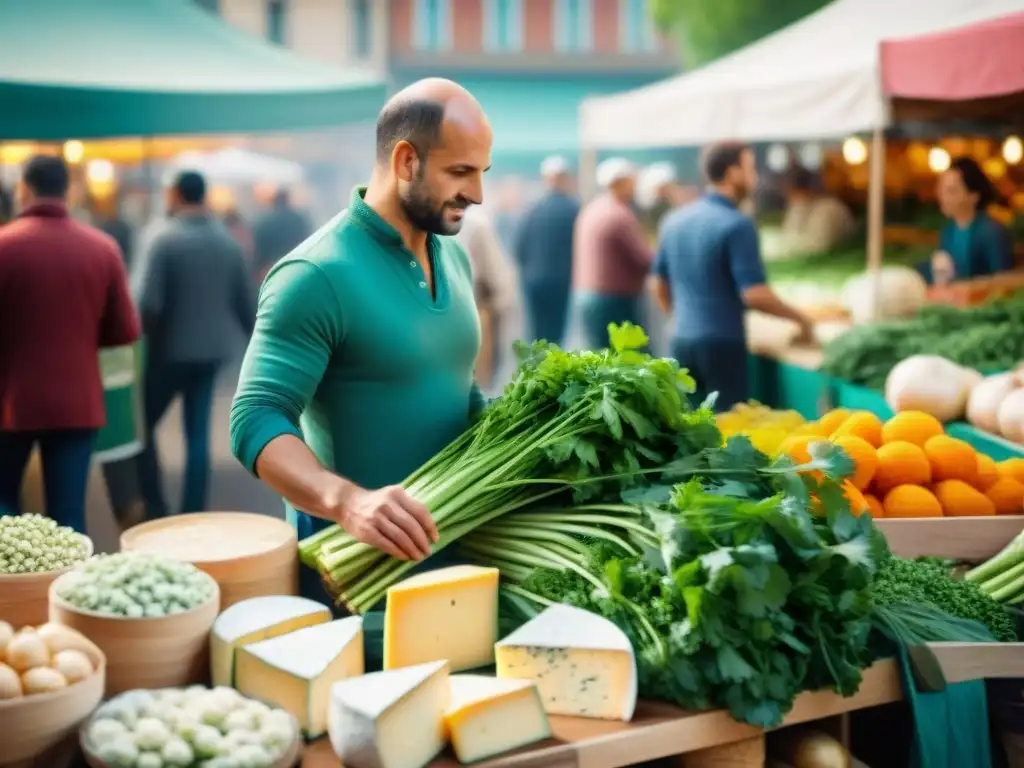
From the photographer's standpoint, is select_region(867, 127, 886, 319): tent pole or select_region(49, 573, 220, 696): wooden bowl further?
select_region(867, 127, 886, 319): tent pole

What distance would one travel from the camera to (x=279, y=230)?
14.9 meters

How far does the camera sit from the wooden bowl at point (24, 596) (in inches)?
107

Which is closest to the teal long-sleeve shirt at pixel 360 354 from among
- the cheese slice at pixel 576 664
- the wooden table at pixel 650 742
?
the cheese slice at pixel 576 664

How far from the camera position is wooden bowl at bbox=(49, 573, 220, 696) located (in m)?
2.45

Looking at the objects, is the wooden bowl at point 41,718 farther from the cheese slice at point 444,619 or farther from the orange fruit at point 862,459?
the orange fruit at point 862,459

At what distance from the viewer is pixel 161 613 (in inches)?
97.4

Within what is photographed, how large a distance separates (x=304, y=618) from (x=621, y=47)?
3088cm

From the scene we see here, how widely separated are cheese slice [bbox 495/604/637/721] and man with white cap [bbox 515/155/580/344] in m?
9.46

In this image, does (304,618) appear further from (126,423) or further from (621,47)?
(621,47)

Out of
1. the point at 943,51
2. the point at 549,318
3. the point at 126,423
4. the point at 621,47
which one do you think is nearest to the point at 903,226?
the point at 549,318

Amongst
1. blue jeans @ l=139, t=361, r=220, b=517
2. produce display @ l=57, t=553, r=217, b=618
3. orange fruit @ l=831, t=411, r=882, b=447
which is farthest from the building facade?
produce display @ l=57, t=553, r=217, b=618

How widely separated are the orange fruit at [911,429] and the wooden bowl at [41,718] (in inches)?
110

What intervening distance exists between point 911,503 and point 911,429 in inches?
16.4

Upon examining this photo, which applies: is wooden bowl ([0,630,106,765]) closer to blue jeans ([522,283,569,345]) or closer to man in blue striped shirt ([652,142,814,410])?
man in blue striped shirt ([652,142,814,410])
